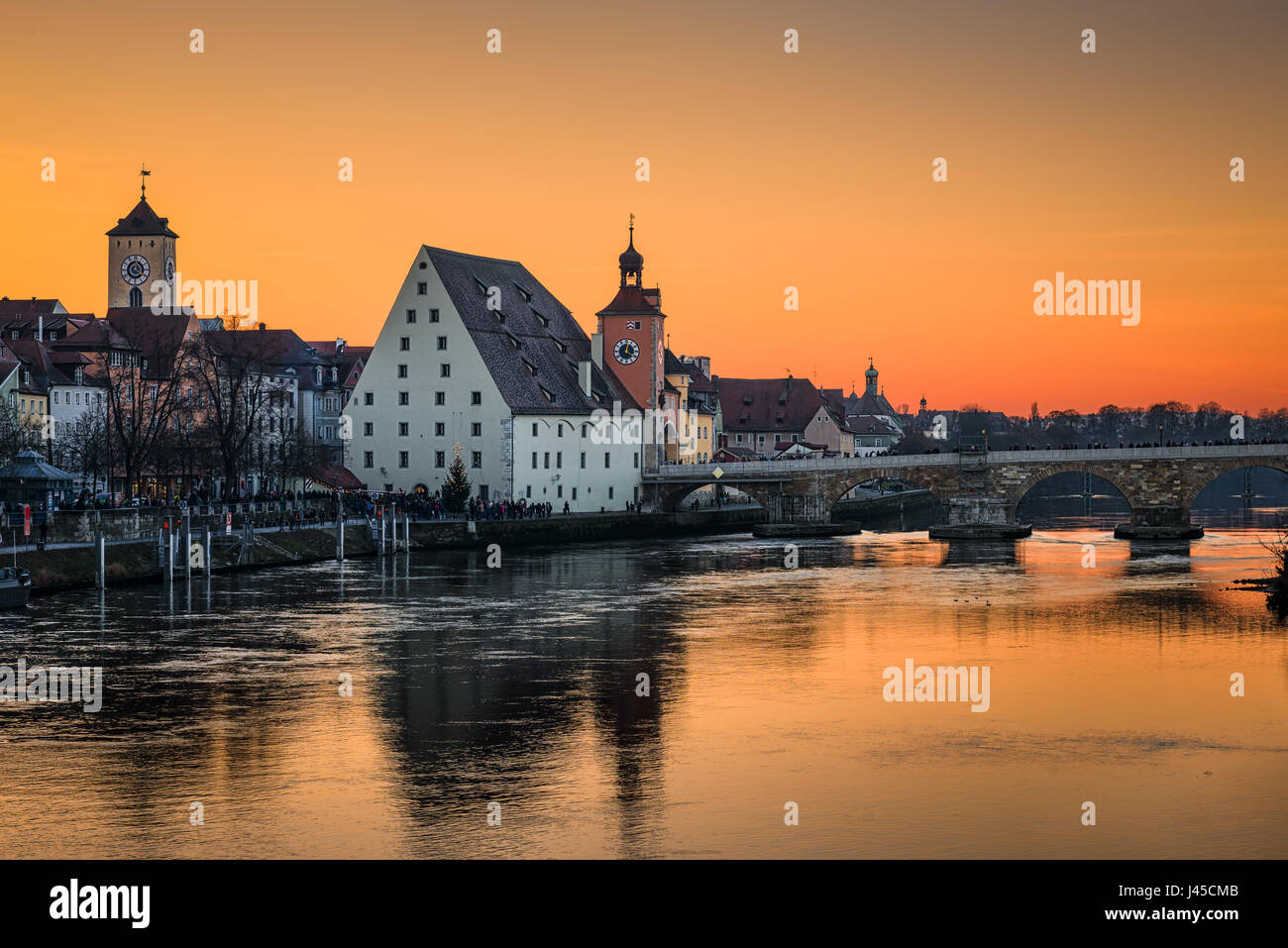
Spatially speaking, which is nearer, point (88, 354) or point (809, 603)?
point (809, 603)

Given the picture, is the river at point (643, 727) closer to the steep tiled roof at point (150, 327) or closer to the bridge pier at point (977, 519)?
the bridge pier at point (977, 519)

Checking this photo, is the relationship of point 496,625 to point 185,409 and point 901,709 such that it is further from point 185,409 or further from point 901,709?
point 185,409

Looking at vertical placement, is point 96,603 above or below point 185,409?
below

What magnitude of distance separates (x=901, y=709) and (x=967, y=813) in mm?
9029

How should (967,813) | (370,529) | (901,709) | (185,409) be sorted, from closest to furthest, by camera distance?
(967,813) < (901,709) < (370,529) < (185,409)

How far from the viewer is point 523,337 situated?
94625 mm

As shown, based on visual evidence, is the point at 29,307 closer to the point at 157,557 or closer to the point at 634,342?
the point at 634,342

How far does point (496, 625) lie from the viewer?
4700 centimetres

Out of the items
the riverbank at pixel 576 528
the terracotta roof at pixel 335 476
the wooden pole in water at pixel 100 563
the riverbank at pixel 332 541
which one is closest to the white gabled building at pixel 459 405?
the terracotta roof at pixel 335 476

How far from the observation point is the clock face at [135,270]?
136250mm

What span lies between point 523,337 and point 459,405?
8.15m
